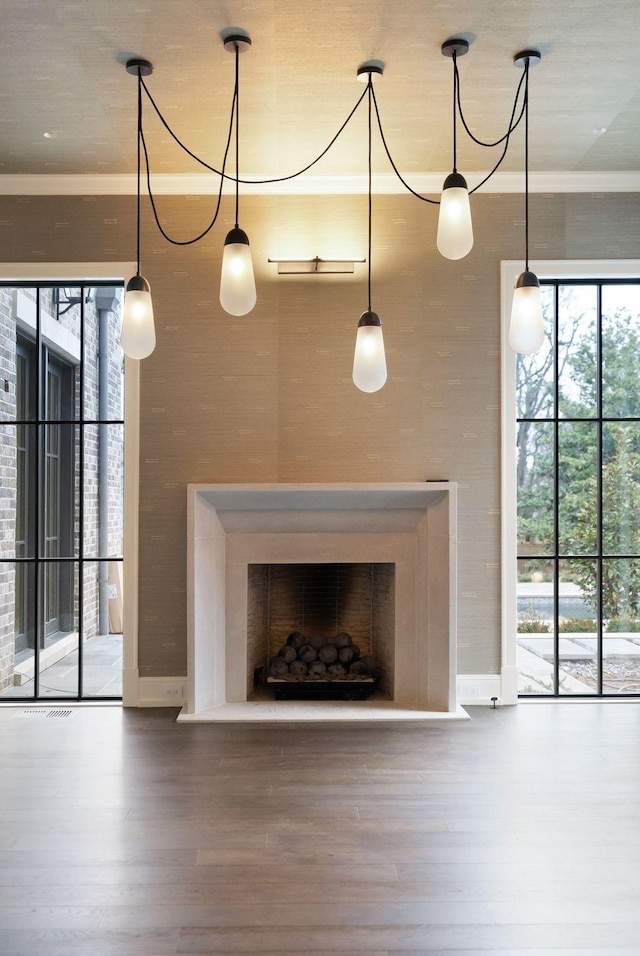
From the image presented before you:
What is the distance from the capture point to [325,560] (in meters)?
4.34

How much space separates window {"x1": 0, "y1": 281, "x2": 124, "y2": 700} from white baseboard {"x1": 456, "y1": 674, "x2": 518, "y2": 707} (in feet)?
6.83

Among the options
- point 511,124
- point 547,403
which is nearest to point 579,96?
point 511,124

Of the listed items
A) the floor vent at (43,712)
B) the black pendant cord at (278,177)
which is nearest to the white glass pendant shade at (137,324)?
the black pendant cord at (278,177)

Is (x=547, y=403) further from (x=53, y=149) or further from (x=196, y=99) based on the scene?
(x=53, y=149)

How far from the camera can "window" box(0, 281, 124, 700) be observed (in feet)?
14.5

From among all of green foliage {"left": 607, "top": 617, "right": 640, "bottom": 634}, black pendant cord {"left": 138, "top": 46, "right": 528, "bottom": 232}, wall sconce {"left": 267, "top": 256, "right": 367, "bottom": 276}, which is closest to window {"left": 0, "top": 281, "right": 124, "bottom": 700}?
black pendant cord {"left": 138, "top": 46, "right": 528, "bottom": 232}

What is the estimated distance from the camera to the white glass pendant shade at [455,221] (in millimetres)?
2516

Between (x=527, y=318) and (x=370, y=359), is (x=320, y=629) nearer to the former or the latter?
(x=370, y=359)

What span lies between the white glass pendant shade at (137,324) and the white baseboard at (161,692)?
225cm

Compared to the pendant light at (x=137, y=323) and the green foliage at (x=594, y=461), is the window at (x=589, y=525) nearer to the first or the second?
the green foliage at (x=594, y=461)

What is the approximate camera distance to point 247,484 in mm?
4105

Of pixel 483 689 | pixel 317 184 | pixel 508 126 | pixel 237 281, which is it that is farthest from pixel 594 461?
pixel 237 281

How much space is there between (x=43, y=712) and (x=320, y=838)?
2.24 m

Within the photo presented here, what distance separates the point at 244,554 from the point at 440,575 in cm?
114
